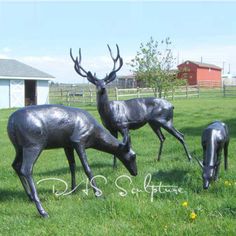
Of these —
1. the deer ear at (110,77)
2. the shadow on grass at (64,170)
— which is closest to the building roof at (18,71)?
the shadow on grass at (64,170)

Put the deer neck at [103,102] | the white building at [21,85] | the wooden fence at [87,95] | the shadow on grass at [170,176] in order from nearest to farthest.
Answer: the shadow on grass at [170,176]
the deer neck at [103,102]
the white building at [21,85]
the wooden fence at [87,95]

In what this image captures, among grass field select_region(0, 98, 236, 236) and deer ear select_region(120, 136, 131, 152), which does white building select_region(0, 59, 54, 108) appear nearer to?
grass field select_region(0, 98, 236, 236)

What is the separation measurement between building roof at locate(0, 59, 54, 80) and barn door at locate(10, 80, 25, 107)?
55 centimetres

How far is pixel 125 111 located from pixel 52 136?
3.19 m

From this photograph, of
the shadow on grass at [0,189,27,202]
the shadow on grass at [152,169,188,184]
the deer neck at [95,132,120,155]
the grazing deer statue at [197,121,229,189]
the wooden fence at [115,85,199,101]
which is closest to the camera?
the grazing deer statue at [197,121,229,189]

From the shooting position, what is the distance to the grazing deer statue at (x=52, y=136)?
574cm

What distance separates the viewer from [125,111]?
8.94 meters

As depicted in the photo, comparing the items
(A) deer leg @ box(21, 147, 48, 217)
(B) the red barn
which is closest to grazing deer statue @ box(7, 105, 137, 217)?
(A) deer leg @ box(21, 147, 48, 217)

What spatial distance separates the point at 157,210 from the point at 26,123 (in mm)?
2105

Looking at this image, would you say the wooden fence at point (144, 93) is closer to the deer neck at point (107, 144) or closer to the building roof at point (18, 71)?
the building roof at point (18, 71)

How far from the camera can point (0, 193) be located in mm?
7008

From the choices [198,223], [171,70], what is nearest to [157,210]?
[198,223]

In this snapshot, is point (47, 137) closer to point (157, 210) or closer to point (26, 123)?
point (26, 123)

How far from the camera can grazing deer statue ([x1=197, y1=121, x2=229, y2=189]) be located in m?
6.15
